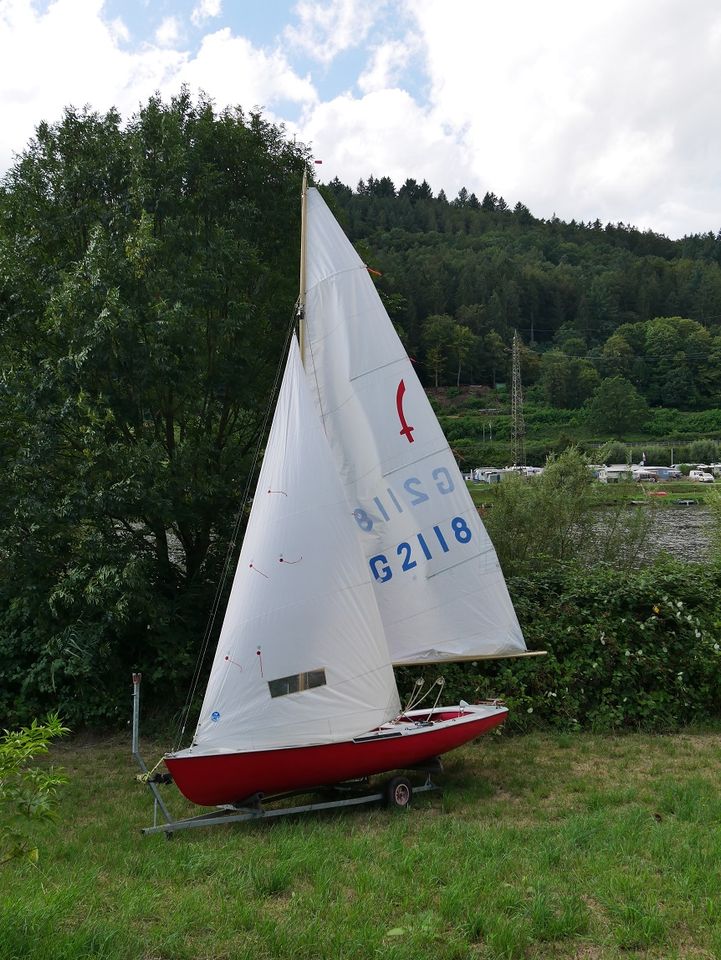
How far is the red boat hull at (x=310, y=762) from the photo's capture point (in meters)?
6.90

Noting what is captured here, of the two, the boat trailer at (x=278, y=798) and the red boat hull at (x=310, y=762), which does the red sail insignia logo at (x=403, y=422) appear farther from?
the boat trailer at (x=278, y=798)

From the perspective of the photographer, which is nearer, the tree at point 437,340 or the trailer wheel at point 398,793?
the trailer wheel at point 398,793

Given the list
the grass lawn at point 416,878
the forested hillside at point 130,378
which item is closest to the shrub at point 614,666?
the grass lawn at point 416,878

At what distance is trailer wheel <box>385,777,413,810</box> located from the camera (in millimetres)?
7691

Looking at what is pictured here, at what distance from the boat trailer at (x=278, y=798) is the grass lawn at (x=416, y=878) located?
0.44 ft

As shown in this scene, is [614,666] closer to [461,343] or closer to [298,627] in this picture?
[298,627]

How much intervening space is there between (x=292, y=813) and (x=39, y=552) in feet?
17.6

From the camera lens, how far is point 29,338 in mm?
12055

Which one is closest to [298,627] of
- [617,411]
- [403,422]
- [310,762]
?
[310,762]

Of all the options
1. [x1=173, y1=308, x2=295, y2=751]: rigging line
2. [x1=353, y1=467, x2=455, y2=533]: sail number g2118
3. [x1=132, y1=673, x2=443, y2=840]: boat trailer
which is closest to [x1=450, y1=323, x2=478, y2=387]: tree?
[x1=173, y1=308, x2=295, y2=751]: rigging line

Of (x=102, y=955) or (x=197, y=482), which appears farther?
(x=197, y=482)

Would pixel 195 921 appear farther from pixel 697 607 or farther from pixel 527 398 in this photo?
pixel 527 398

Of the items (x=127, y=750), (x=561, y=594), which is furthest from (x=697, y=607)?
(x=127, y=750)

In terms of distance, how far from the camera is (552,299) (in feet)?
460
